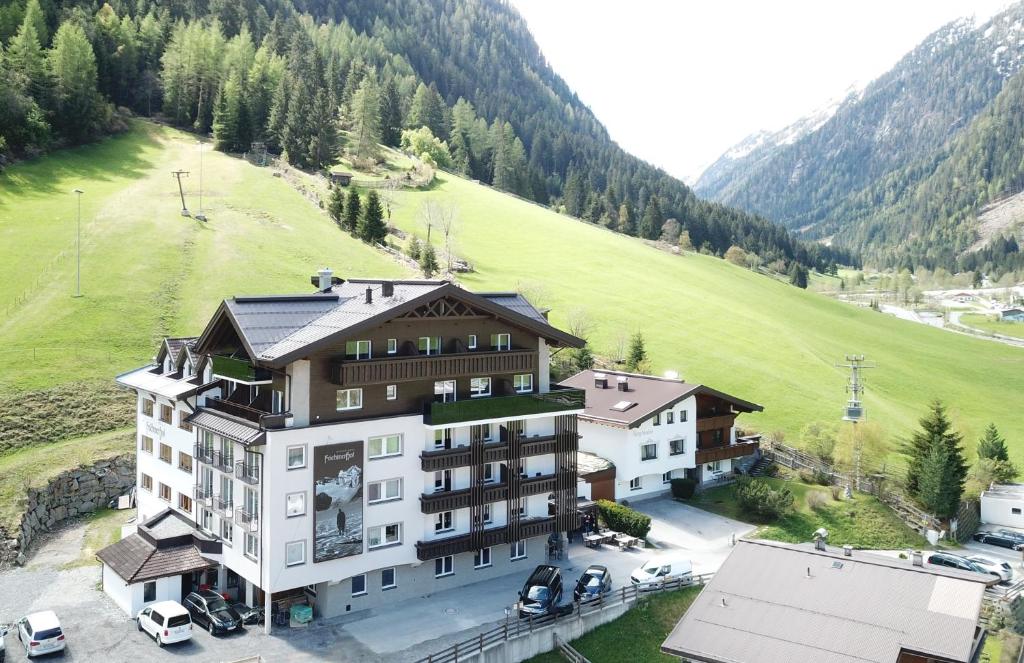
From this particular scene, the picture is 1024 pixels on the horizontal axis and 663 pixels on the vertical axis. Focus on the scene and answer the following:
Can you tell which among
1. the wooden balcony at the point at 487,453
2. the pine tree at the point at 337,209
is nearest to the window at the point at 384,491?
the wooden balcony at the point at 487,453

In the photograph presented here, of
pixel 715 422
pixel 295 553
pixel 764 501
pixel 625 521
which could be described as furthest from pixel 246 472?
pixel 715 422

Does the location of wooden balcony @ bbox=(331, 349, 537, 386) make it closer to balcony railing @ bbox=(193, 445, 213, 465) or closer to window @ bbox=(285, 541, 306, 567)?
window @ bbox=(285, 541, 306, 567)

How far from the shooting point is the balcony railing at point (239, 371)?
36594 millimetres

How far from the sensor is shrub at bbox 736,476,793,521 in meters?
54.1

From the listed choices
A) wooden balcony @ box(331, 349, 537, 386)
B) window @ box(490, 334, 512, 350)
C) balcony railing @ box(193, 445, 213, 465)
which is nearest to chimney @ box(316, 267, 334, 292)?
wooden balcony @ box(331, 349, 537, 386)

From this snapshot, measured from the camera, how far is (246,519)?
35344 millimetres

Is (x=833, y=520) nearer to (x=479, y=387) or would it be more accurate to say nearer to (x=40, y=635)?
(x=479, y=387)

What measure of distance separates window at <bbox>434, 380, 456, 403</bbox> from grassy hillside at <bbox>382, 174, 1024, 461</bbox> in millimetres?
41213

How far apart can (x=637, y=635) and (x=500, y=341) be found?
638 inches

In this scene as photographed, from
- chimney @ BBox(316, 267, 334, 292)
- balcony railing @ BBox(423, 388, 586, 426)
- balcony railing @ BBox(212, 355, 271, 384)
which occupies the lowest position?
balcony railing @ BBox(423, 388, 586, 426)

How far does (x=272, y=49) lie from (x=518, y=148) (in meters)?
58.7

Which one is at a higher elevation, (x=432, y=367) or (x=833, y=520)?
(x=432, y=367)

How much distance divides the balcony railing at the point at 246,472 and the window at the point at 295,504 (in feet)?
5.43

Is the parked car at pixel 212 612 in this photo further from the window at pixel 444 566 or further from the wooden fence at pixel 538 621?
the window at pixel 444 566
